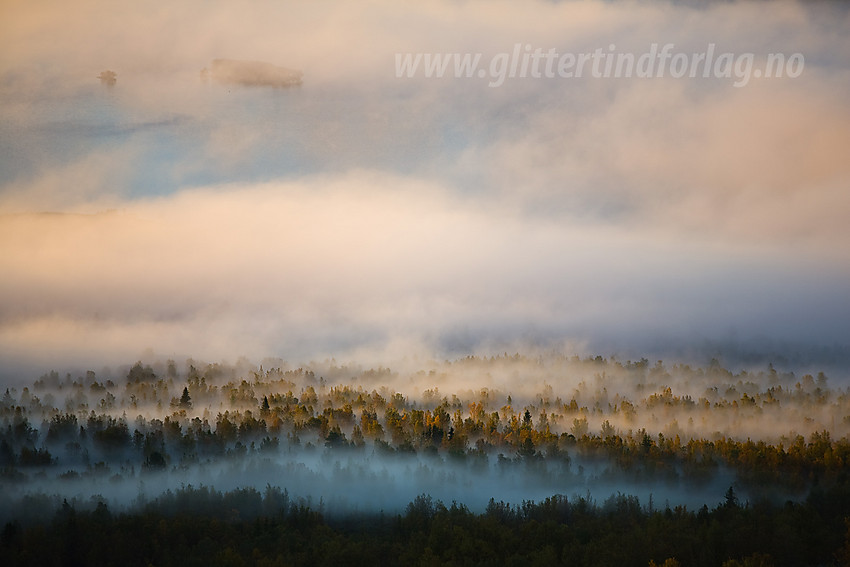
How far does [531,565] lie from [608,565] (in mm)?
16479

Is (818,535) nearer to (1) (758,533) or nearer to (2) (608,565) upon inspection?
(1) (758,533)

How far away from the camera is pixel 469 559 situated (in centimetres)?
19788

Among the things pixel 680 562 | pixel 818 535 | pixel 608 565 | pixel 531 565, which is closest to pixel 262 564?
pixel 531 565

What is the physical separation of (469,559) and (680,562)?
46.4 m

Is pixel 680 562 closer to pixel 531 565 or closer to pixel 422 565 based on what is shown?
pixel 531 565

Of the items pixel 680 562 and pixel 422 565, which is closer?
pixel 680 562

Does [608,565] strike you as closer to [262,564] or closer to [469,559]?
[469,559]

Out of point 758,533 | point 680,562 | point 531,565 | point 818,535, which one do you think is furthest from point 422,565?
point 818,535

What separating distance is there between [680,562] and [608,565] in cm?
1490

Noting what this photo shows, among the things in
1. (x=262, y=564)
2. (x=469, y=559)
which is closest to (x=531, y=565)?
(x=469, y=559)

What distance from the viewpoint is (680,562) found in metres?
182

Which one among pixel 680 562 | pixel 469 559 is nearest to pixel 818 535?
pixel 680 562

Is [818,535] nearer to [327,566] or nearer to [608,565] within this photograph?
[608,565]

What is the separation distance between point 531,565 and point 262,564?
61.4 metres
